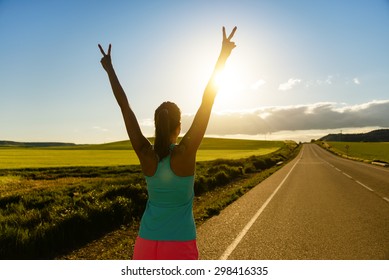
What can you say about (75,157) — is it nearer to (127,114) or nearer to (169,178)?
(127,114)

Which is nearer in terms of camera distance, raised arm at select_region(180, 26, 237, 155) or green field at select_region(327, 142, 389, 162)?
raised arm at select_region(180, 26, 237, 155)

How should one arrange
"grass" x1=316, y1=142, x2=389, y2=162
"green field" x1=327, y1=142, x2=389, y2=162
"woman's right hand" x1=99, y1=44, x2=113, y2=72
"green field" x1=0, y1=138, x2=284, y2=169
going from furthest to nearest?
"green field" x1=327, y1=142, x2=389, y2=162, "grass" x1=316, y1=142, x2=389, y2=162, "green field" x1=0, y1=138, x2=284, y2=169, "woman's right hand" x1=99, y1=44, x2=113, y2=72

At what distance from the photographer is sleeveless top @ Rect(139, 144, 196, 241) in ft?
7.77

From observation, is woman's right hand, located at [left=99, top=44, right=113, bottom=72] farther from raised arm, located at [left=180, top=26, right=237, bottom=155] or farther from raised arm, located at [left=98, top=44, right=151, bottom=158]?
raised arm, located at [left=180, top=26, right=237, bottom=155]

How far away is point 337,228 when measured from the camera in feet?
27.6

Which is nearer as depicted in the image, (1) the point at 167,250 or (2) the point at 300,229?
(1) the point at 167,250

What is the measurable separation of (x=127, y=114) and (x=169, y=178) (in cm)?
54

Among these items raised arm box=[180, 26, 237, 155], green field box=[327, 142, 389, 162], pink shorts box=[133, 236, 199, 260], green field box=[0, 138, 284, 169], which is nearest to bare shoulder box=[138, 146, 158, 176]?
raised arm box=[180, 26, 237, 155]

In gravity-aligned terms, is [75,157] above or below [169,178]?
below

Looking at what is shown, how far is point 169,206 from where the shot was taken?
2426 mm

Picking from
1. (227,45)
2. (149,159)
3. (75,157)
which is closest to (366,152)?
(75,157)
